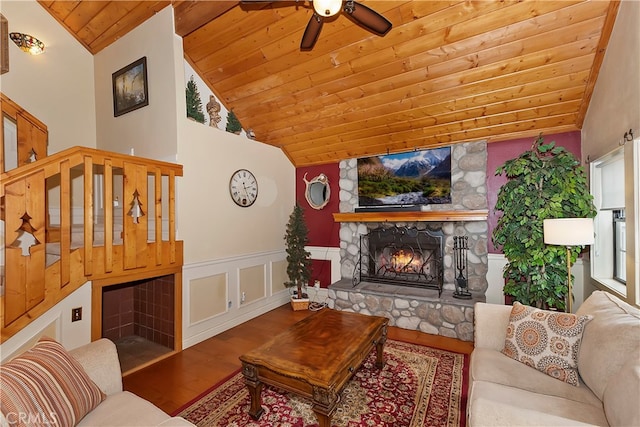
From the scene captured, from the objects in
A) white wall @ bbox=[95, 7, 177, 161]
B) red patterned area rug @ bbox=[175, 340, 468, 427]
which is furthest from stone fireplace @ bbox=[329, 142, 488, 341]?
white wall @ bbox=[95, 7, 177, 161]

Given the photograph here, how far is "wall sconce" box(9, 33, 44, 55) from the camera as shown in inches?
136

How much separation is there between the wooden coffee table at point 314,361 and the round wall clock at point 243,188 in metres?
2.11

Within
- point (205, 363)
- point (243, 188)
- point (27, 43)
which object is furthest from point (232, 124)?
point (205, 363)

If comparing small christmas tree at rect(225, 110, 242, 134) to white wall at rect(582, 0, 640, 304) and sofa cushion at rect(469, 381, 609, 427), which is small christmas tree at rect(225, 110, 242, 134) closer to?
sofa cushion at rect(469, 381, 609, 427)

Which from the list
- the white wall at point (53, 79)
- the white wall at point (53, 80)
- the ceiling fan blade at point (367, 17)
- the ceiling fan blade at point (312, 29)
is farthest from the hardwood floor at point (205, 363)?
the white wall at point (53, 79)

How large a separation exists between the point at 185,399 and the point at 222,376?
15.4 inches

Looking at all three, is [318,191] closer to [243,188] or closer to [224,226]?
[243,188]

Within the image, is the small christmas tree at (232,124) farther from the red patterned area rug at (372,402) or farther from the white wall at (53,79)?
the red patterned area rug at (372,402)

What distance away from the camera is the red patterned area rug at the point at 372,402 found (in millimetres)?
2027

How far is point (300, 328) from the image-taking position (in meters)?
2.47

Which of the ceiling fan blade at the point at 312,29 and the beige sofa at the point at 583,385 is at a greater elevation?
the ceiling fan blade at the point at 312,29

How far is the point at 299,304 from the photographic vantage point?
14.7 feet

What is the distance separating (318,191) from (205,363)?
3059 millimetres

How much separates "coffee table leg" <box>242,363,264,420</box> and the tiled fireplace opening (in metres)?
1.61
